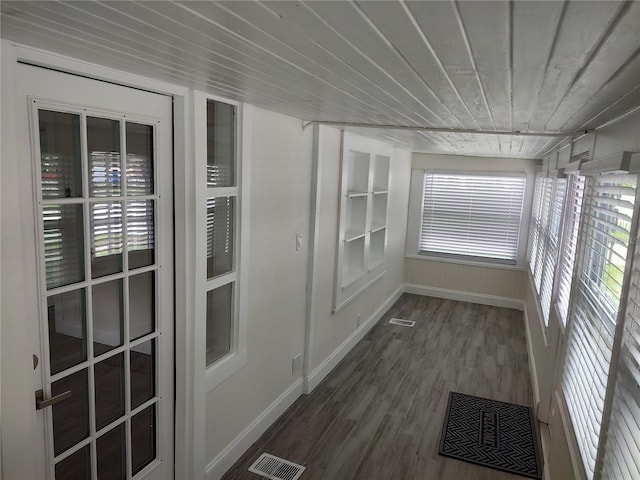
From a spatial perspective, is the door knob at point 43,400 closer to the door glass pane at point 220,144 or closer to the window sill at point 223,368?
the window sill at point 223,368

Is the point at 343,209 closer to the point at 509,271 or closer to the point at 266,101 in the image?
the point at 266,101

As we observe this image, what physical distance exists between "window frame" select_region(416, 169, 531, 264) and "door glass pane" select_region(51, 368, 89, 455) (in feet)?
19.3

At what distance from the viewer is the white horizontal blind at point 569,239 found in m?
2.86

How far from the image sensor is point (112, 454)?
7.21ft

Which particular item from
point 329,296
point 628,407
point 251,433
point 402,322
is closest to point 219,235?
point 251,433

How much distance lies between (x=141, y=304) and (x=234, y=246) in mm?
734

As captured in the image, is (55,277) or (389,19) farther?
(55,277)

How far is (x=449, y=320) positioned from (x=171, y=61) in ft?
17.3

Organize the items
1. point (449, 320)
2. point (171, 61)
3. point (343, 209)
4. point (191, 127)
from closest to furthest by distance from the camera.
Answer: point (171, 61) → point (191, 127) → point (343, 209) → point (449, 320)

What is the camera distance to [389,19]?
1079mm

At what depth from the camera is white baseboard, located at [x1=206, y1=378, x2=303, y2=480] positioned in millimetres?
2889

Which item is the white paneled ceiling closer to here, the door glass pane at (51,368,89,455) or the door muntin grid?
the door muntin grid

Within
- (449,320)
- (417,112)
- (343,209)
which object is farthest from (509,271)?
(417,112)

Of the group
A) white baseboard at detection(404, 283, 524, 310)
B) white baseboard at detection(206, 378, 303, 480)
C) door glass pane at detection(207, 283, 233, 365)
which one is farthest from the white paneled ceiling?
white baseboard at detection(404, 283, 524, 310)
